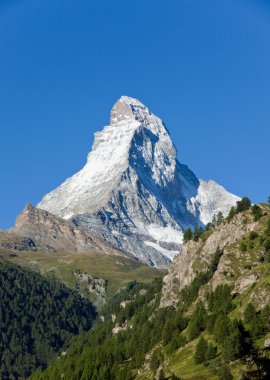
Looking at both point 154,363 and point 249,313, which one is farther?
point 154,363

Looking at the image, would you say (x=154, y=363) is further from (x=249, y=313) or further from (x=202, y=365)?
(x=249, y=313)

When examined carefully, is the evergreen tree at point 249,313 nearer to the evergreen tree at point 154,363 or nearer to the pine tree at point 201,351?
the pine tree at point 201,351

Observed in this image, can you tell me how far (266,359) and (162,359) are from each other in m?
66.3

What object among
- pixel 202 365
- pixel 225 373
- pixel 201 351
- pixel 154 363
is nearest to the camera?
pixel 225 373

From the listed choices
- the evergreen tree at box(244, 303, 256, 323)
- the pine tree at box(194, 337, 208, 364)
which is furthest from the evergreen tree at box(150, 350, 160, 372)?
the evergreen tree at box(244, 303, 256, 323)

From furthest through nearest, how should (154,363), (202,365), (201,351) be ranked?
(154,363) → (201,351) → (202,365)

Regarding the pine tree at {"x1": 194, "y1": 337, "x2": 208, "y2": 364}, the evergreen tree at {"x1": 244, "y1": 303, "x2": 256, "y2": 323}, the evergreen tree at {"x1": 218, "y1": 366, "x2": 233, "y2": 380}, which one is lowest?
the evergreen tree at {"x1": 218, "y1": 366, "x2": 233, "y2": 380}

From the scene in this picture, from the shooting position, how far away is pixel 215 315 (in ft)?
614

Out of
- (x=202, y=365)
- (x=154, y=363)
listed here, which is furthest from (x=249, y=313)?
(x=154, y=363)

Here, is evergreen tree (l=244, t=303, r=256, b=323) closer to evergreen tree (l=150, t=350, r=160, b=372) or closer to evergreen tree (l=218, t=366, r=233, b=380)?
evergreen tree (l=218, t=366, r=233, b=380)

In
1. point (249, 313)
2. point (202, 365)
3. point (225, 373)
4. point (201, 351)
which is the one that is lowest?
point (225, 373)

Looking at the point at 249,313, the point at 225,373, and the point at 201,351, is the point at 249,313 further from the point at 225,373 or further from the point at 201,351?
the point at 225,373

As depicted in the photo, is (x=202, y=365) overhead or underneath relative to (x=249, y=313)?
underneath

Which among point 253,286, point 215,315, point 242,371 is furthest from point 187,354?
point 242,371
